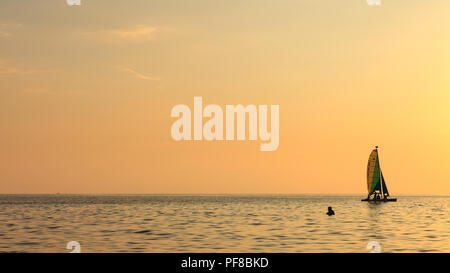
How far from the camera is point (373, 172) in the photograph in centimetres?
13862

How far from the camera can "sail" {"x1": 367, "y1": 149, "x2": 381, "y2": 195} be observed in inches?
5413

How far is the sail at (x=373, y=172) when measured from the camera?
13750 centimetres

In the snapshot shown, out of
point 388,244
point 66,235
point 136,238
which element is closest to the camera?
point 388,244

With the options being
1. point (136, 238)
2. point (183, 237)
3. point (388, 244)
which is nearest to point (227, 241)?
point (183, 237)
